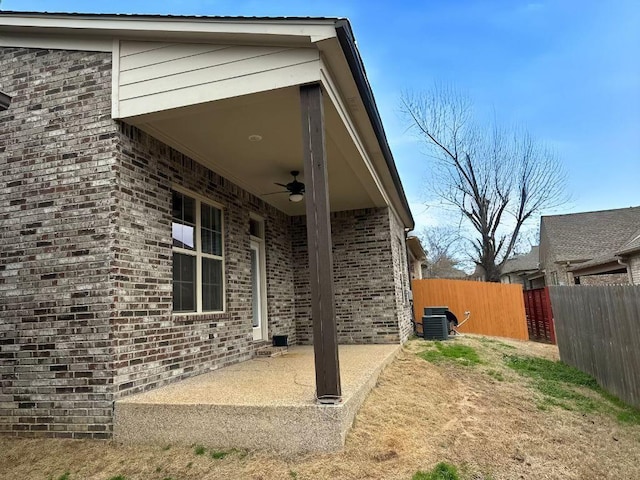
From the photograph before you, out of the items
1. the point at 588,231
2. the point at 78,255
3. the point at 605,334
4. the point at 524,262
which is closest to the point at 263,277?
the point at 78,255

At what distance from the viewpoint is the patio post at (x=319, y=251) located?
370 cm

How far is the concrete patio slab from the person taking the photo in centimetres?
354

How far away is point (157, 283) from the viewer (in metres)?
4.93

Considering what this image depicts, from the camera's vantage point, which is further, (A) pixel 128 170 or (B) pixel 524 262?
(B) pixel 524 262

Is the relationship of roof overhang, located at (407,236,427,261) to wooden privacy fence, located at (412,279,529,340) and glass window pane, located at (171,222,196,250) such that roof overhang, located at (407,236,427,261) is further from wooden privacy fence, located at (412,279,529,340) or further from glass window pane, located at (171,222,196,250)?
glass window pane, located at (171,222,196,250)

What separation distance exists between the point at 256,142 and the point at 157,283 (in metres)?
2.15

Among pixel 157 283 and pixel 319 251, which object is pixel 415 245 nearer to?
pixel 157 283

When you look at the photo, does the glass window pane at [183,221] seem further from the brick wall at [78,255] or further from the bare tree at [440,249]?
the bare tree at [440,249]

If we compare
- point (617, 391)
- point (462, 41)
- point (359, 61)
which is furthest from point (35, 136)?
point (462, 41)

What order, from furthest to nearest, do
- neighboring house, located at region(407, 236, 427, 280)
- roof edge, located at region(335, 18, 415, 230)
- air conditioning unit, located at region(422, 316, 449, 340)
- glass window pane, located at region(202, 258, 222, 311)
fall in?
1. neighboring house, located at region(407, 236, 427, 280)
2. air conditioning unit, located at region(422, 316, 449, 340)
3. glass window pane, located at region(202, 258, 222, 311)
4. roof edge, located at region(335, 18, 415, 230)

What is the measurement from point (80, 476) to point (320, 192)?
9.95 ft

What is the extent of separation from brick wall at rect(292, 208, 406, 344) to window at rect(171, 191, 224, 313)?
10.7 ft

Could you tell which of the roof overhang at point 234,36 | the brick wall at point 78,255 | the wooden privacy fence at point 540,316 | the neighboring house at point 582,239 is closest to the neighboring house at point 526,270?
the neighboring house at point 582,239

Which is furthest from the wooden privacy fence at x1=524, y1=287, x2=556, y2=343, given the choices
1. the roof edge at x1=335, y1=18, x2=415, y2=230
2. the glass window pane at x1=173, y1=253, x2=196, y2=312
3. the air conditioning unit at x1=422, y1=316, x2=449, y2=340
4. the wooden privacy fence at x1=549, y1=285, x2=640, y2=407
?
the glass window pane at x1=173, y1=253, x2=196, y2=312
